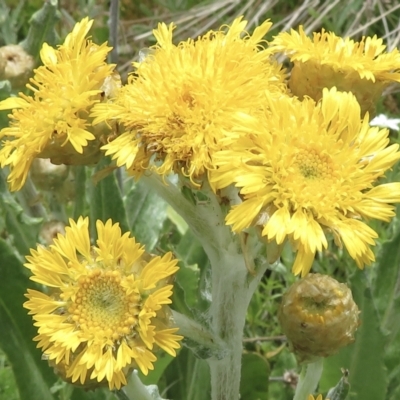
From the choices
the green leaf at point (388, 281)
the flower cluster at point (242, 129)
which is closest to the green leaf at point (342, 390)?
the flower cluster at point (242, 129)

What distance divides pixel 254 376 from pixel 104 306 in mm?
880

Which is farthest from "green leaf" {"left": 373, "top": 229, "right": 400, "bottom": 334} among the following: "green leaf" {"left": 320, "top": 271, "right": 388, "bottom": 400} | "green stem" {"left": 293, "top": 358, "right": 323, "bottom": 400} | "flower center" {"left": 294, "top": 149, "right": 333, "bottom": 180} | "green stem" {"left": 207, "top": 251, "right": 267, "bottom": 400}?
"flower center" {"left": 294, "top": 149, "right": 333, "bottom": 180}

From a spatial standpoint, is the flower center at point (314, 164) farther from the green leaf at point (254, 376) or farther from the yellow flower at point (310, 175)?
the green leaf at point (254, 376)

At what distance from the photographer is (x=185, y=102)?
140 cm

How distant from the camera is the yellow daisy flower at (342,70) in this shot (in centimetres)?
158

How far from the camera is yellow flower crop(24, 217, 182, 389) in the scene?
1307mm

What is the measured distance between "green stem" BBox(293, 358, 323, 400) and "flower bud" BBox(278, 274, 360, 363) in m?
0.14

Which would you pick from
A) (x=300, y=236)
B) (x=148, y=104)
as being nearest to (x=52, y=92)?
(x=148, y=104)

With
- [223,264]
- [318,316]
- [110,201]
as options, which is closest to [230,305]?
[223,264]

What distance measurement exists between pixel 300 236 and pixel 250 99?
34cm

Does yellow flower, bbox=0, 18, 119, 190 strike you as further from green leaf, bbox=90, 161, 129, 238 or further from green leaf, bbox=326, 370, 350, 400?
green leaf, bbox=326, 370, 350, 400

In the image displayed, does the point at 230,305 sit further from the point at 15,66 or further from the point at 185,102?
the point at 15,66

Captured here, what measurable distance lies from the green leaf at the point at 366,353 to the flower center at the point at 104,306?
74 centimetres

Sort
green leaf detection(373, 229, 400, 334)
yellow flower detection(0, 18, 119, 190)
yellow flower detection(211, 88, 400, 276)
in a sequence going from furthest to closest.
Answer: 1. green leaf detection(373, 229, 400, 334)
2. yellow flower detection(0, 18, 119, 190)
3. yellow flower detection(211, 88, 400, 276)
